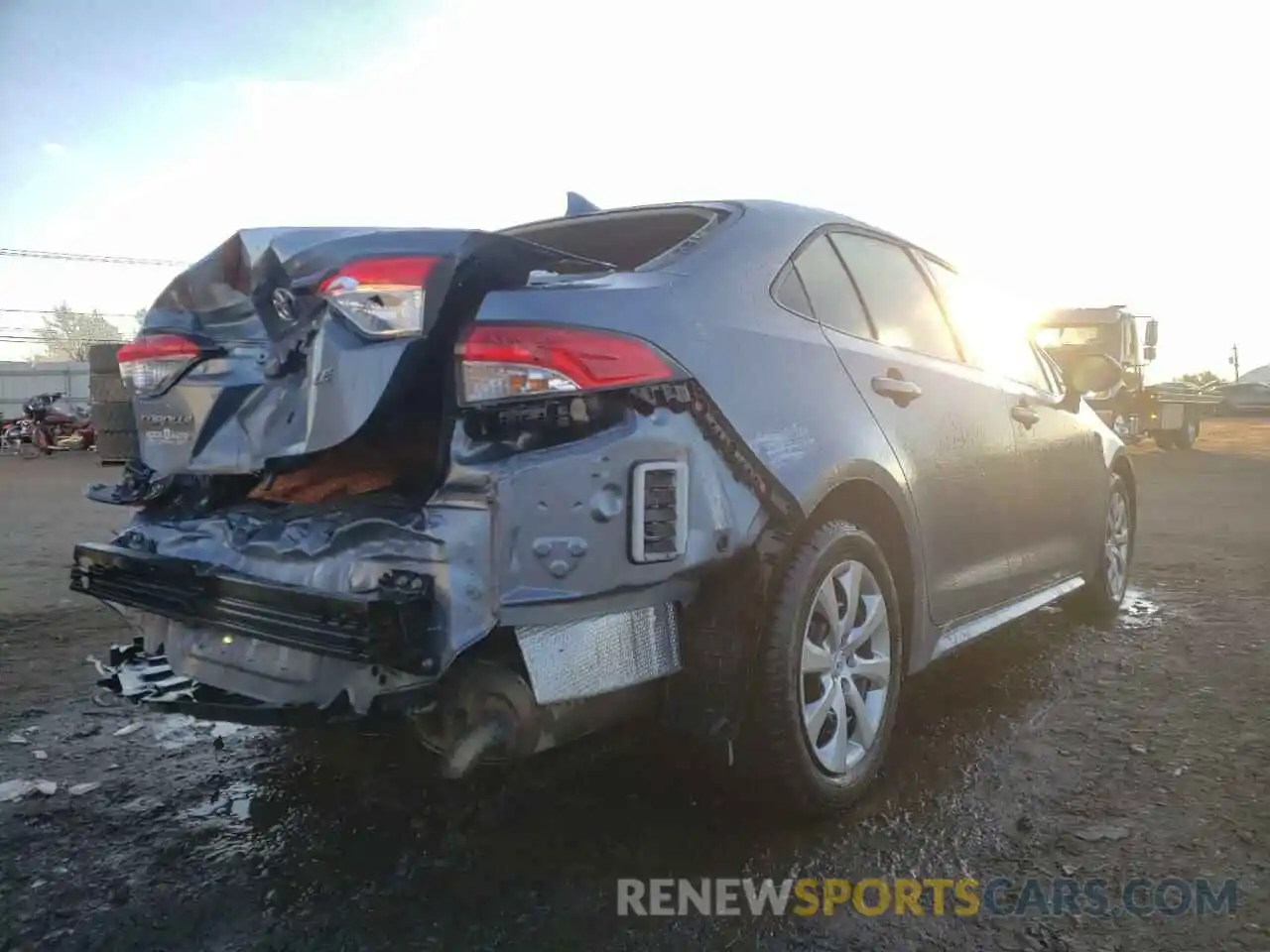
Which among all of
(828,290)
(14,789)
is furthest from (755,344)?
(14,789)

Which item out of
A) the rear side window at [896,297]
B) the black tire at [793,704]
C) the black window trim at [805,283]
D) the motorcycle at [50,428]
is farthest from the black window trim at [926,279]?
the motorcycle at [50,428]

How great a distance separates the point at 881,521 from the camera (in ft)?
9.87

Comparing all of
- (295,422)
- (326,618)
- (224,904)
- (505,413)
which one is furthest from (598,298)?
(224,904)

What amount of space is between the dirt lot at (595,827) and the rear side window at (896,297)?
4.42 feet

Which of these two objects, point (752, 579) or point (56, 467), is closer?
point (752, 579)

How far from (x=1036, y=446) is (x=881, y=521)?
142 centimetres

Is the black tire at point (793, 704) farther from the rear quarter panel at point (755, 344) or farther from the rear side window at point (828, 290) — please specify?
the rear side window at point (828, 290)

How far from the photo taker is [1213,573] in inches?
252

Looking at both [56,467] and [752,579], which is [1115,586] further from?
[56,467]

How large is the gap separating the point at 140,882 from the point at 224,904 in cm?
26

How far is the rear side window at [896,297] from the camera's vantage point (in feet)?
10.8

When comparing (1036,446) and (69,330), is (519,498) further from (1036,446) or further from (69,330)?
(69,330)

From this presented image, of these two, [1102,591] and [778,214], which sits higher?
[778,214]

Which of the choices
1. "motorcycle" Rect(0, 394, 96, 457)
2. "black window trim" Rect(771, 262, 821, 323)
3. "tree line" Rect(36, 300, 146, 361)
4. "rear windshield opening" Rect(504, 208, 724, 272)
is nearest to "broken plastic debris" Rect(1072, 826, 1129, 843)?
"black window trim" Rect(771, 262, 821, 323)
